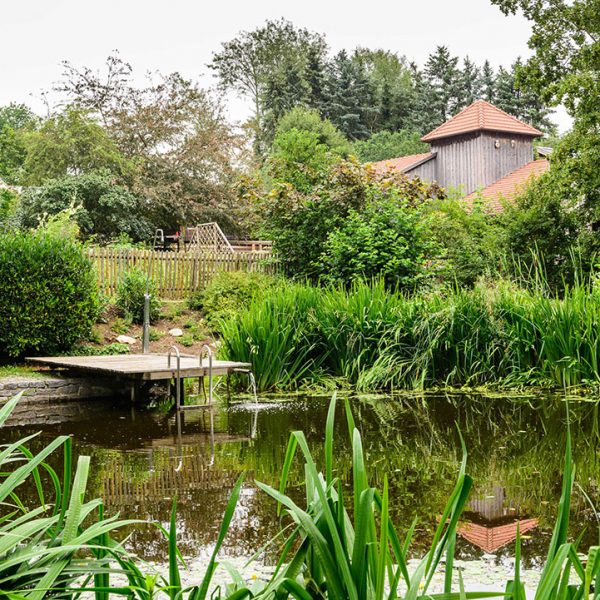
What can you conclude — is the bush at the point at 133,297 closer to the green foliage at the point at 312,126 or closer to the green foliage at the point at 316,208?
the green foliage at the point at 316,208

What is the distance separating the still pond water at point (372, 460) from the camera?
15.6 feet

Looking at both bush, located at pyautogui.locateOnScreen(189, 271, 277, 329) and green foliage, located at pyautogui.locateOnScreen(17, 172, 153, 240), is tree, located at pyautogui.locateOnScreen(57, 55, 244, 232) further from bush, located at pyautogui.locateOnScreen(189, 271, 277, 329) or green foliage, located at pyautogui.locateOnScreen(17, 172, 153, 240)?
bush, located at pyautogui.locateOnScreen(189, 271, 277, 329)

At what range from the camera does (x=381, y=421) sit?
344 inches

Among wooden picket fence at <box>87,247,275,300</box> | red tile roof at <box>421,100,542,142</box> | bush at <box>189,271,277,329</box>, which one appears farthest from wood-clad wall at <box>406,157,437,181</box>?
bush at <box>189,271,277,329</box>

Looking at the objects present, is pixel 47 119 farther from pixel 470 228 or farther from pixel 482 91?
pixel 482 91

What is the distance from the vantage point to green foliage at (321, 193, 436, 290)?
1515 cm

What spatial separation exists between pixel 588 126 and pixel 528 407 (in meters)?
10.6

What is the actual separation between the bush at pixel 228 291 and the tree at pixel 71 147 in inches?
463

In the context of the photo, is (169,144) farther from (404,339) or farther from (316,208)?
(404,339)

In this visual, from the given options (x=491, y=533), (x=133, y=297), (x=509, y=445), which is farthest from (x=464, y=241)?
(x=491, y=533)

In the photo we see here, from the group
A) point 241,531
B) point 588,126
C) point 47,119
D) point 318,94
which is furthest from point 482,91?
point 241,531

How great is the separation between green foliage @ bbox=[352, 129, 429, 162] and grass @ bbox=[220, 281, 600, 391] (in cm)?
3582

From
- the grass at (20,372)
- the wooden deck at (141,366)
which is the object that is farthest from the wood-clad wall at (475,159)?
the grass at (20,372)

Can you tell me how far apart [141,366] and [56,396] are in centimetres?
113
